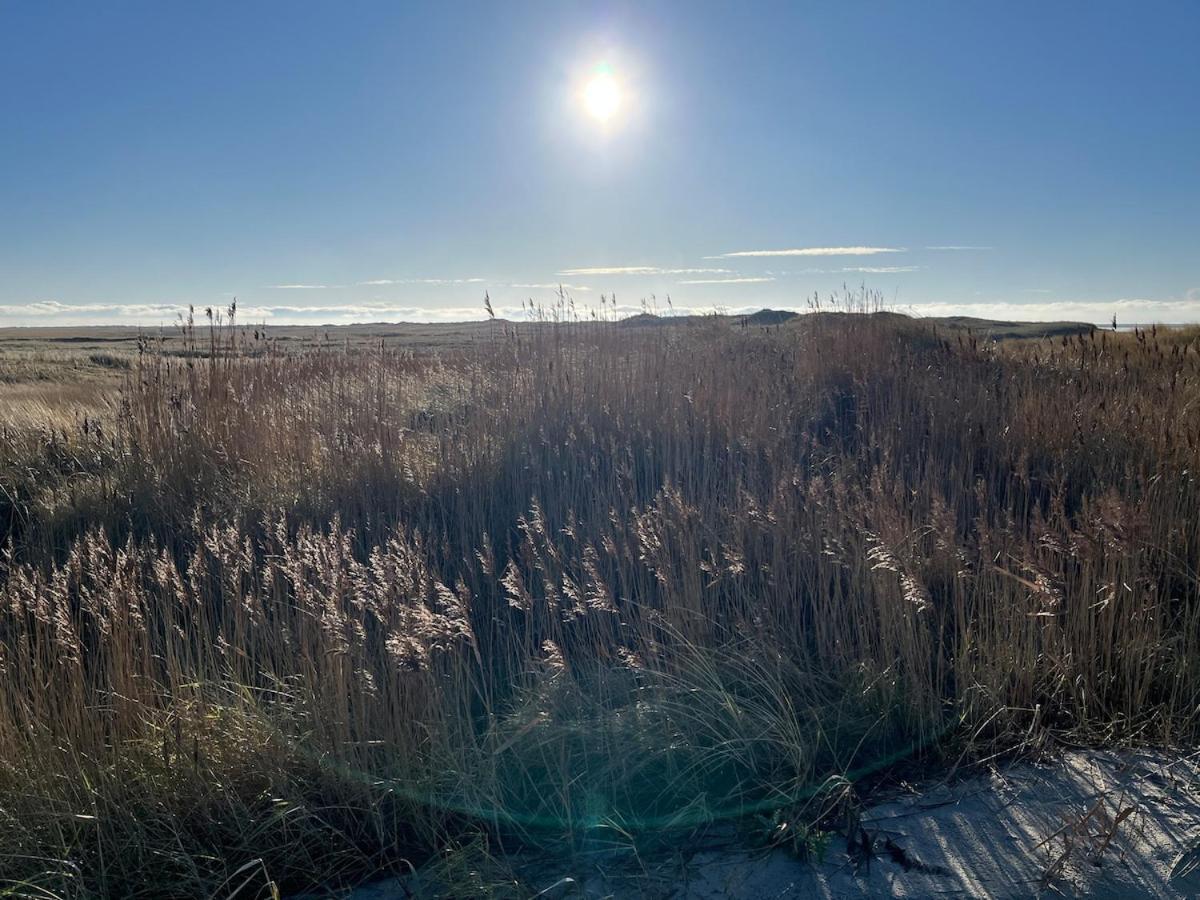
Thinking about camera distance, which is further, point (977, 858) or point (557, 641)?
point (557, 641)

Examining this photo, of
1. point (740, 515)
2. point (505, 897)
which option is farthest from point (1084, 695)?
point (505, 897)

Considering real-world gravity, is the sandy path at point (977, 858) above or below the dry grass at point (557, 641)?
below

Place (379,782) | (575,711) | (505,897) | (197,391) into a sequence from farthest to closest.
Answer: (197,391), (575,711), (379,782), (505,897)

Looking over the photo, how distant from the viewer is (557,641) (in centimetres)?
353

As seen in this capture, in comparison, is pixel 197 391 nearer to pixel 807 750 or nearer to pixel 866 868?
pixel 807 750

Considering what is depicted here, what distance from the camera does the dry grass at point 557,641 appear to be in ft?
8.51

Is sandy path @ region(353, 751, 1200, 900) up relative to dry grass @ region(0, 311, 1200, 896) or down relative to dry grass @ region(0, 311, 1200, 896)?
down

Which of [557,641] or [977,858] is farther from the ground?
[557,641]

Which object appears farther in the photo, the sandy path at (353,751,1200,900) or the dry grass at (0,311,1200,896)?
the dry grass at (0,311,1200,896)

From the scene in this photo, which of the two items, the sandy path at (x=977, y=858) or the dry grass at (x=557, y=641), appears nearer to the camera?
the sandy path at (x=977, y=858)

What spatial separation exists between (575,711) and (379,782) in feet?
2.41

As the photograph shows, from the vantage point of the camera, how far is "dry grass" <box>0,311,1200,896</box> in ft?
8.51

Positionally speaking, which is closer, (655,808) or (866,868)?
(866,868)

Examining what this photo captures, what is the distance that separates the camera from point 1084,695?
120 inches
